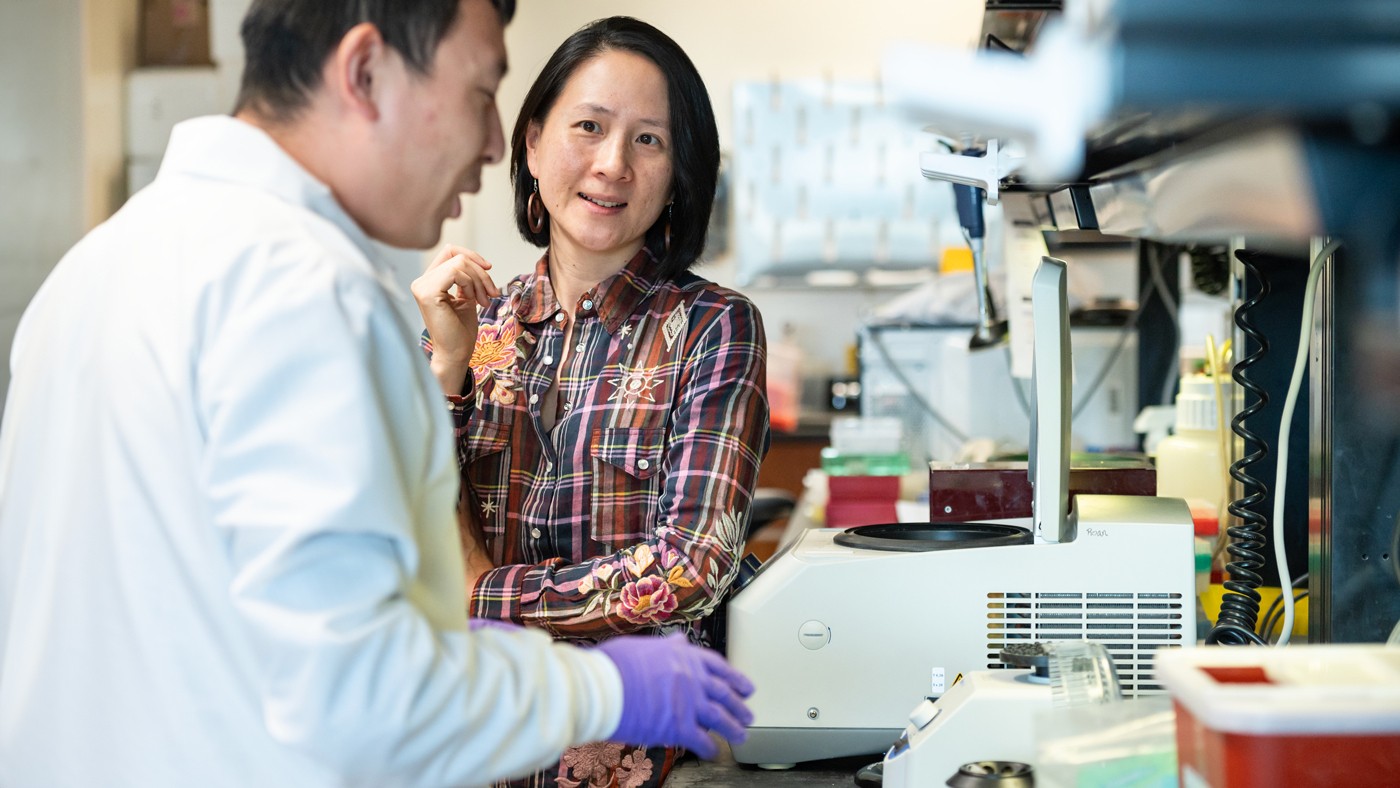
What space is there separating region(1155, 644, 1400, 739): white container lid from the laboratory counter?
62cm

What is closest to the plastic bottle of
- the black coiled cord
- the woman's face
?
the black coiled cord

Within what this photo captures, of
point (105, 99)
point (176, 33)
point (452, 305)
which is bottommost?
point (452, 305)

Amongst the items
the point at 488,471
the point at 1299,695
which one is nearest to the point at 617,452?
the point at 488,471

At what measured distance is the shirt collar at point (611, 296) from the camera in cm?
156

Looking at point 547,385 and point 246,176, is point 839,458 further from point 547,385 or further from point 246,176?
point 246,176

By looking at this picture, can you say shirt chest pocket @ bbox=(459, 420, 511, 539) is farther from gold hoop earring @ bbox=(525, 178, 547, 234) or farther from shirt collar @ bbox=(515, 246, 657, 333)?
gold hoop earring @ bbox=(525, 178, 547, 234)

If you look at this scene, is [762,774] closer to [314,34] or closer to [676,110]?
[676,110]

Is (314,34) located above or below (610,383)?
above

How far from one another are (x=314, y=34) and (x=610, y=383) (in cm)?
73

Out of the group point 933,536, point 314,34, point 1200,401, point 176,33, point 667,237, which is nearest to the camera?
point 314,34

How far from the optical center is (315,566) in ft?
2.44

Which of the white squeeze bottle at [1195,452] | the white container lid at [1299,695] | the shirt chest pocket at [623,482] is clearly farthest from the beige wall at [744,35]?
the white container lid at [1299,695]

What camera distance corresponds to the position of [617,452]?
4.87 ft

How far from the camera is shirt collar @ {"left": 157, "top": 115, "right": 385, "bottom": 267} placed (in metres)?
0.86
